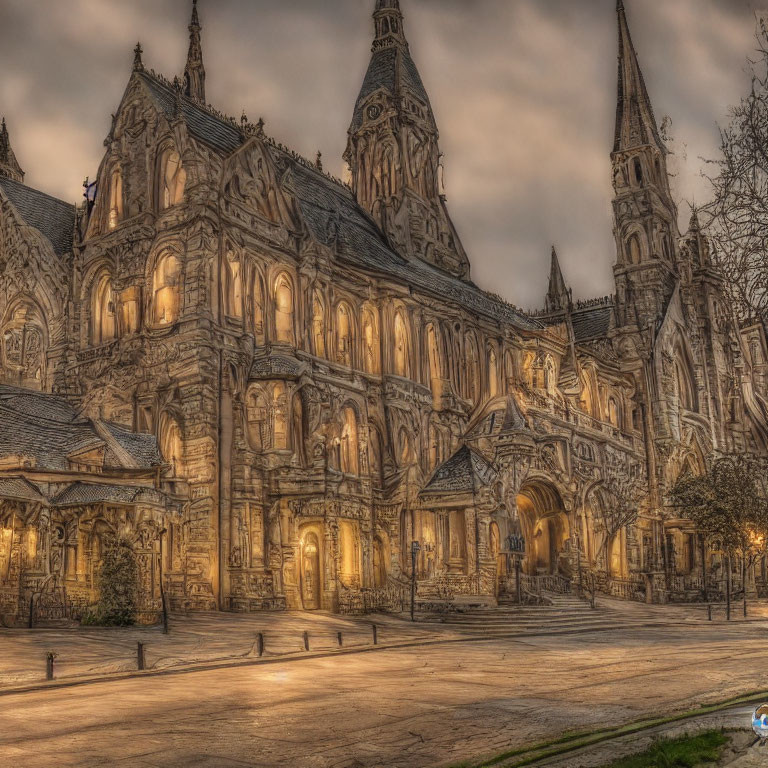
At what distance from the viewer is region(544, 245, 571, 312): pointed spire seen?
86625 mm

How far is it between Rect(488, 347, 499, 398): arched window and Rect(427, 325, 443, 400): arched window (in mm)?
4778

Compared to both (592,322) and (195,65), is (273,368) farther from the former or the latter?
(592,322)

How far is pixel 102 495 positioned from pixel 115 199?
20.7 metres

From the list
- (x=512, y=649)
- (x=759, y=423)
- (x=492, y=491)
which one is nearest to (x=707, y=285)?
(x=759, y=423)

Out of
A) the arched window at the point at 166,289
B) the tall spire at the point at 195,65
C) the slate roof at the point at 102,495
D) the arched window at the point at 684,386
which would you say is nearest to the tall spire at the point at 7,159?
the tall spire at the point at 195,65

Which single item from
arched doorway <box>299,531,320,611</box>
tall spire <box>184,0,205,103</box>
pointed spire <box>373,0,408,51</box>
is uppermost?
pointed spire <box>373,0,408,51</box>

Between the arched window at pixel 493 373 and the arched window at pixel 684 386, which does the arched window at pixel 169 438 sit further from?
the arched window at pixel 684 386

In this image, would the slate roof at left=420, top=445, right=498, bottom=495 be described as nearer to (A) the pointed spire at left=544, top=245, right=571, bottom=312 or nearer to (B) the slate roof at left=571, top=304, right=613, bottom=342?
(B) the slate roof at left=571, top=304, right=613, bottom=342

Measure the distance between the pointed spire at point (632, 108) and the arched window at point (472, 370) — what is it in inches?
1172

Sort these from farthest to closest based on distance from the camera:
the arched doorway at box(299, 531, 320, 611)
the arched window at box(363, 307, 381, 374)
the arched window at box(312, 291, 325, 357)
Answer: the arched window at box(363, 307, 381, 374)
the arched window at box(312, 291, 325, 357)
the arched doorway at box(299, 531, 320, 611)

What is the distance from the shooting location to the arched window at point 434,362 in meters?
51.0

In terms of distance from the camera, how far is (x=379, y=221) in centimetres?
6044

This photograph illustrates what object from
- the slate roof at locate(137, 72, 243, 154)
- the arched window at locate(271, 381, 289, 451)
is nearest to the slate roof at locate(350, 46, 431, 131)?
the slate roof at locate(137, 72, 243, 154)

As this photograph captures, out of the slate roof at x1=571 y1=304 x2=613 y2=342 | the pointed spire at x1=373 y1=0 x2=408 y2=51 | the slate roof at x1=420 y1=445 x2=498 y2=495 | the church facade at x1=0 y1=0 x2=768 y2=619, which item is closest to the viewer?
the church facade at x1=0 y1=0 x2=768 y2=619
